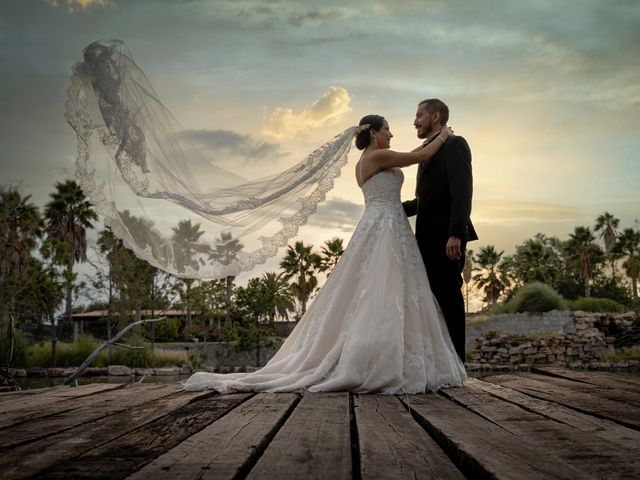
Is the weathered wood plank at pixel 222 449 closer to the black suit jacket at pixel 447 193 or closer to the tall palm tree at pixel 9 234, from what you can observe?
the black suit jacket at pixel 447 193

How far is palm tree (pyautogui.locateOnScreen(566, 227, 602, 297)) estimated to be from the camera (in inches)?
1921

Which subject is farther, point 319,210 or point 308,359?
point 319,210

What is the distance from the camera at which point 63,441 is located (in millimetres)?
2115

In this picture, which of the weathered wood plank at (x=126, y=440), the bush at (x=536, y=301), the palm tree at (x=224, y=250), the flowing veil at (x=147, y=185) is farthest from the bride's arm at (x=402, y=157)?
the bush at (x=536, y=301)

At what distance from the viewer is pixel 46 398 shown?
355cm

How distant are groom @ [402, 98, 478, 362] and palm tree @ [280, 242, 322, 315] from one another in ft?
124

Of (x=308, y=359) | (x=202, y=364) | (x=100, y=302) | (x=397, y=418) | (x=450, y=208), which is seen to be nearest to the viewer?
(x=397, y=418)

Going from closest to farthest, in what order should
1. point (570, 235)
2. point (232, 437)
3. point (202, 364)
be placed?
point (232, 437) < point (202, 364) < point (570, 235)

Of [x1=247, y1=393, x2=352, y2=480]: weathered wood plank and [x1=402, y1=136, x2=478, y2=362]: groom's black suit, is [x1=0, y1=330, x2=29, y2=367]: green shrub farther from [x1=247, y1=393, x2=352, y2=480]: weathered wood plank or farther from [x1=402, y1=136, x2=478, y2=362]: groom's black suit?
[x1=247, y1=393, x2=352, y2=480]: weathered wood plank

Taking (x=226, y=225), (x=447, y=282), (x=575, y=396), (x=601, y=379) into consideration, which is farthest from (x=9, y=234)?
(x=575, y=396)

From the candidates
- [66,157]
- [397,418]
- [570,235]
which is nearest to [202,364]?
[66,157]

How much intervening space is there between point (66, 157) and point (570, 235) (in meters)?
51.5

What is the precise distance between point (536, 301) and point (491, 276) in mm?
20995

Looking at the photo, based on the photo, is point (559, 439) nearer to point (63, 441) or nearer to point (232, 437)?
point (232, 437)
